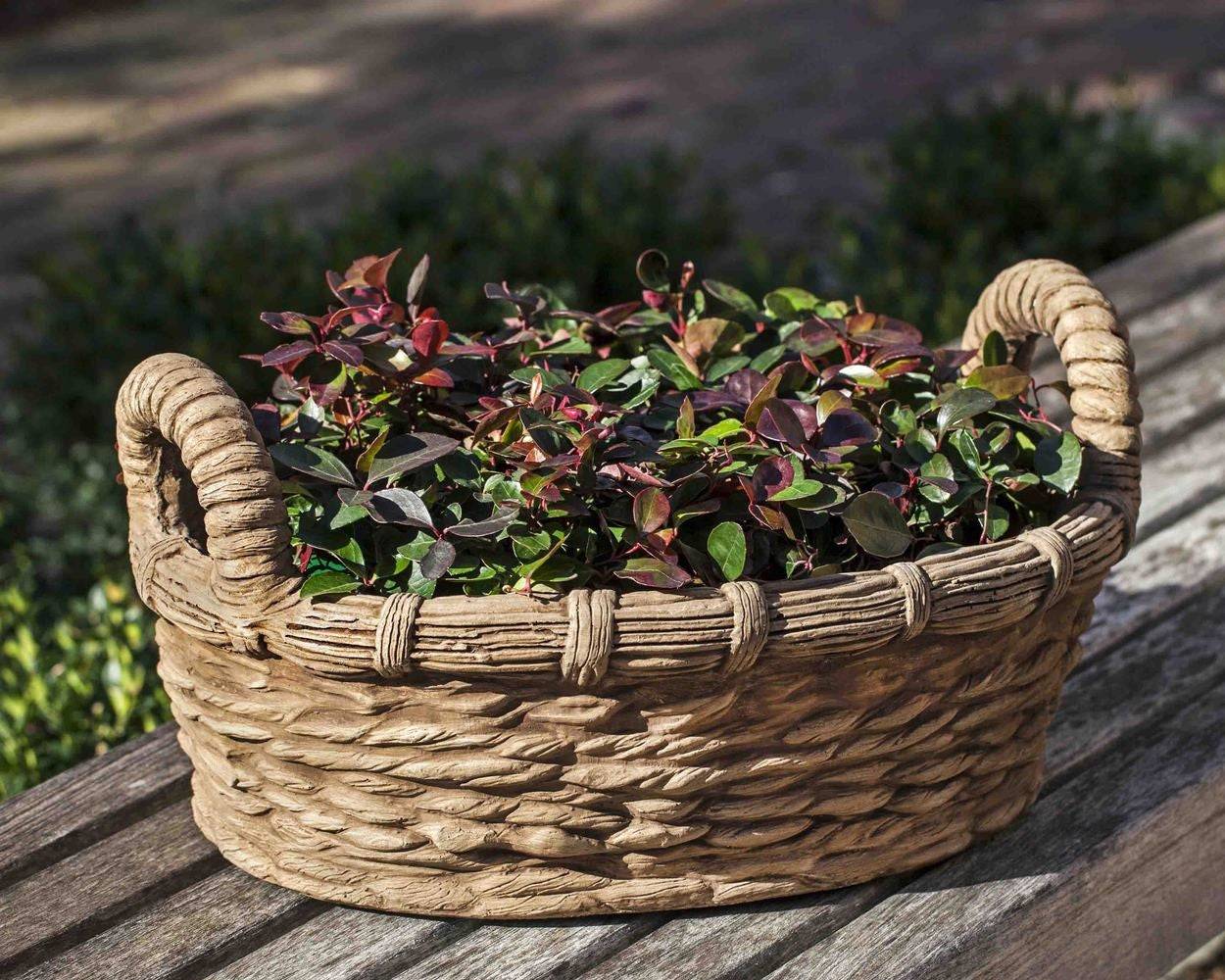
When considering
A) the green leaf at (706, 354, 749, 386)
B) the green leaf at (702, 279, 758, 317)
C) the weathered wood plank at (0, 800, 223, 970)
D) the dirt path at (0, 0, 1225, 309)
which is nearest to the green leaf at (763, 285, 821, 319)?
the green leaf at (702, 279, 758, 317)

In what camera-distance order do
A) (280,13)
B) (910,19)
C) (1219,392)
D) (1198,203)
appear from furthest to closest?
(280,13) → (910,19) → (1198,203) → (1219,392)

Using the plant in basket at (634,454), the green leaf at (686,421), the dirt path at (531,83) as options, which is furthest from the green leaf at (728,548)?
the dirt path at (531,83)

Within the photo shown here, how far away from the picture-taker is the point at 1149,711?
165 cm

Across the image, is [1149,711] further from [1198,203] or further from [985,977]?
[1198,203]

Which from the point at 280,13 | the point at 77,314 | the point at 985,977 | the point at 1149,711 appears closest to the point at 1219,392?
the point at 1149,711

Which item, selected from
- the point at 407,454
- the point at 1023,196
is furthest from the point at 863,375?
the point at 1023,196

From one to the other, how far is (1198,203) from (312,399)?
269 centimetres

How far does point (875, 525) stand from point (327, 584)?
0.46 m

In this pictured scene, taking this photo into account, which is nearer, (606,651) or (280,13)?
(606,651)

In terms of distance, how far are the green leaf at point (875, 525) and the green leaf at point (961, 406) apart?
13cm

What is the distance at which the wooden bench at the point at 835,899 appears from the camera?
4.40 feet

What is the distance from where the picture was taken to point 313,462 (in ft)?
4.23

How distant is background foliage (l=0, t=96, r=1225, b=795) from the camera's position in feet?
9.38

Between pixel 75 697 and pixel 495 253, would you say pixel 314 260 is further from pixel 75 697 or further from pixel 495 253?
pixel 75 697
